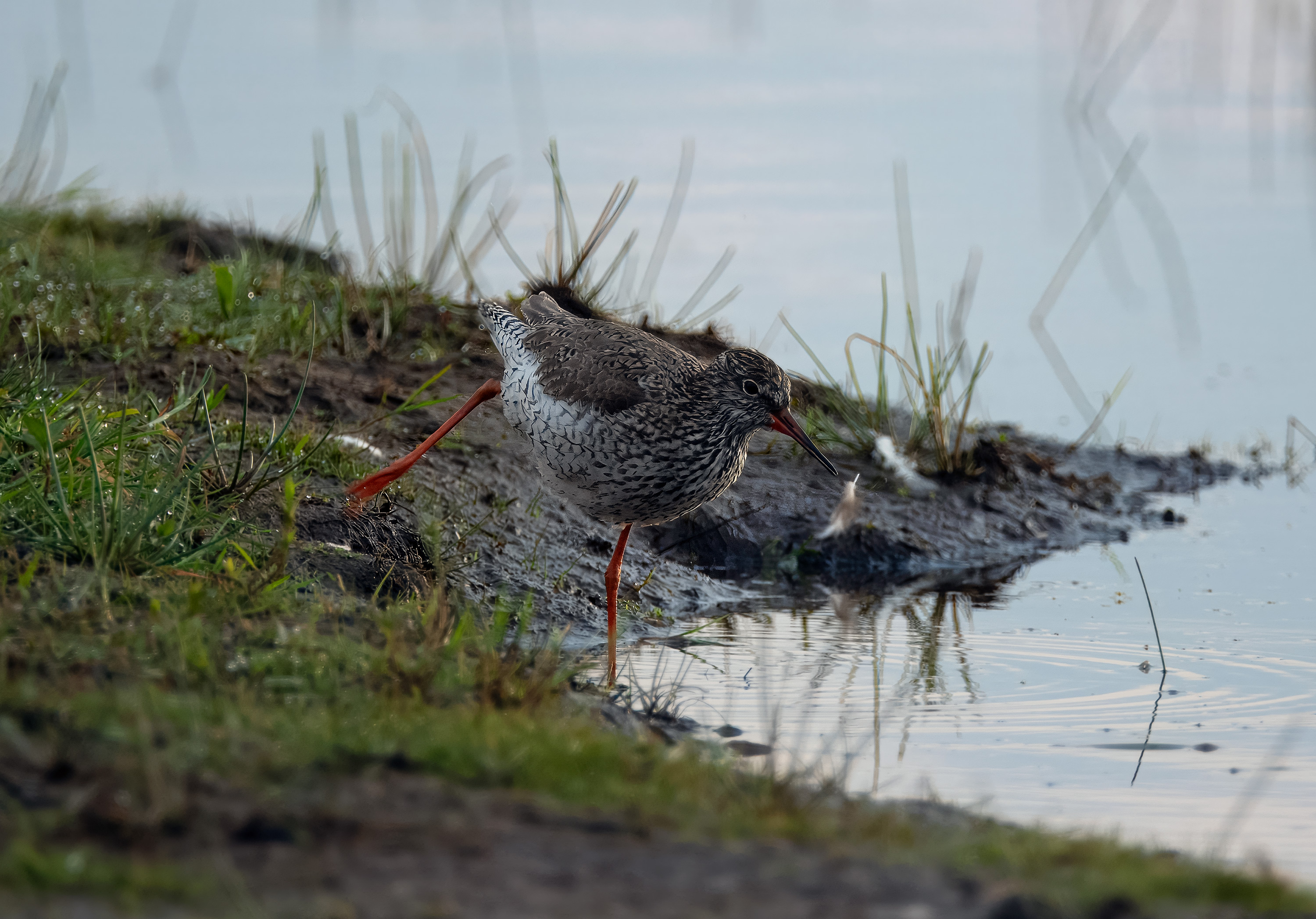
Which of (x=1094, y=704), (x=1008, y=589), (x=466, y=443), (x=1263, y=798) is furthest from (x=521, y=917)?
(x=1008, y=589)

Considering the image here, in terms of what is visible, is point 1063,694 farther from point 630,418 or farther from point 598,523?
point 598,523

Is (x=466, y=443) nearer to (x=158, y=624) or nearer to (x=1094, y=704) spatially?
(x=158, y=624)

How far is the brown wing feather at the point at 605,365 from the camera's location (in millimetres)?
5375

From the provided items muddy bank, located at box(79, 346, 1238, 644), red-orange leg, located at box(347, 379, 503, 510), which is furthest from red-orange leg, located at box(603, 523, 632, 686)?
red-orange leg, located at box(347, 379, 503, 510)

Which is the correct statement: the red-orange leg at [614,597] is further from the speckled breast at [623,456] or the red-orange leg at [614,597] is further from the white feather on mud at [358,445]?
the white feather on mud at [358,445]

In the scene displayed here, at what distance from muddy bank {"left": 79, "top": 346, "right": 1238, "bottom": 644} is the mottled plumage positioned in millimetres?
798

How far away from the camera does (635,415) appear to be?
535cm

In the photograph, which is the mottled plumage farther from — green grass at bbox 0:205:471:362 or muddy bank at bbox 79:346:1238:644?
green grass at bbox 0:205:471:362

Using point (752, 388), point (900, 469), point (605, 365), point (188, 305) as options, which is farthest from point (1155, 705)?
point (188, 305)

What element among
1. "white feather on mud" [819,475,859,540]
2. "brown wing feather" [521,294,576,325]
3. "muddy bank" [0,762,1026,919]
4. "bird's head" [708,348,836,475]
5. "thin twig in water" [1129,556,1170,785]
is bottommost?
"thin twig in water" [1129,556,1170,785]

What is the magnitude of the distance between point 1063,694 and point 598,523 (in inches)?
123

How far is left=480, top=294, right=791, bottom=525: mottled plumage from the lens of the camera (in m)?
5.34

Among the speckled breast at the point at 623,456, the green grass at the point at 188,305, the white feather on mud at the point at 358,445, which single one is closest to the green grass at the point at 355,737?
the speckled breast at the point at 623,456

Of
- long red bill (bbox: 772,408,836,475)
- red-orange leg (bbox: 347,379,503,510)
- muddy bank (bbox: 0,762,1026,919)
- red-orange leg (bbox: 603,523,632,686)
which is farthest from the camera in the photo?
red-orange leg (bbox: 347,379,503,510)
